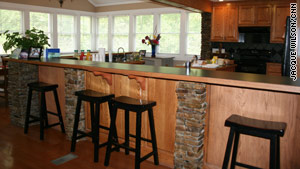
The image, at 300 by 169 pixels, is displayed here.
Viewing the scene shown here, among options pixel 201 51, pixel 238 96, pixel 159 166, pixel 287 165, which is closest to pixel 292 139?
pixel 287 165

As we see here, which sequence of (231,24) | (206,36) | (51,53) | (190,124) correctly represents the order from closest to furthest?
1. (190,124)
2. (51,53)
3. (231,24)
4. (206,36)

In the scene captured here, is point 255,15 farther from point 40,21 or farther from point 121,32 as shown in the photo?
point 40,21

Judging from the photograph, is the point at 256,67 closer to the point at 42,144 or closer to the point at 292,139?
the point at 292,139

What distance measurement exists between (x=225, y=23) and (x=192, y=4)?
1.51m

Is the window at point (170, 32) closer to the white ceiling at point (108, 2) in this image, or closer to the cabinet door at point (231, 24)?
the white ceiling at point (108, 2)

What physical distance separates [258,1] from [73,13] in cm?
661

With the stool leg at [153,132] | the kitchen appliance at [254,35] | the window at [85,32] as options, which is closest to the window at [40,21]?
the window at [85,32]

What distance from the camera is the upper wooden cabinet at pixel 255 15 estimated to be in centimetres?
655

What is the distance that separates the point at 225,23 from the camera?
721 cm

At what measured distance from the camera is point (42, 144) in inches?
137

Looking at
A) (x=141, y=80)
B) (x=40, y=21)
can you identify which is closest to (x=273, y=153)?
(x=141, y=80)

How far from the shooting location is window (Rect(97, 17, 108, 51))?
1056 centimetres

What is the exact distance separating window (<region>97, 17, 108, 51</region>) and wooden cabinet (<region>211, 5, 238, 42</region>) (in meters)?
4.80

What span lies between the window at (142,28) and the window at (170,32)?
1.62ft
